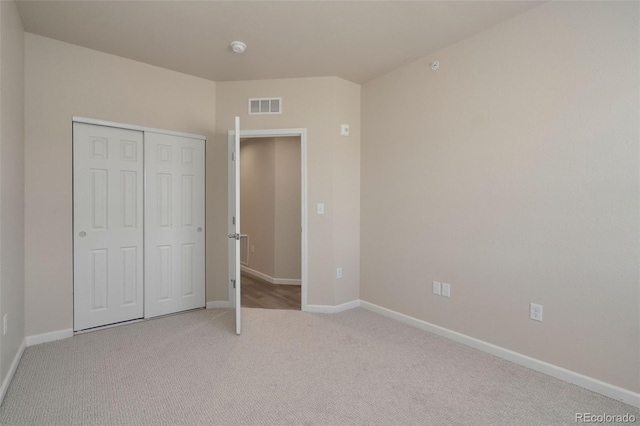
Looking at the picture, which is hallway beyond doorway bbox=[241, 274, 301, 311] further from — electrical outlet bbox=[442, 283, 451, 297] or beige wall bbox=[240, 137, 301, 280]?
electrical outlet bbox=[442, 283, 451, 297]

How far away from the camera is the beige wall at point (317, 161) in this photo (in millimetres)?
3525

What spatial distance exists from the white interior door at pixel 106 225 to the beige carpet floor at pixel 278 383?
28cm

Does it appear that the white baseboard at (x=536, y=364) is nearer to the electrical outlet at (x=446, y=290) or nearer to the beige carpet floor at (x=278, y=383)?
the beige carpet floor at (x=278, y=383)

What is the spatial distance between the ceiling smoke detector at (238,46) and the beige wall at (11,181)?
1.47 metres

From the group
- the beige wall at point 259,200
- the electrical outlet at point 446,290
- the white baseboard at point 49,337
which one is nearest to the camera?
the white baseboard at point 49,337

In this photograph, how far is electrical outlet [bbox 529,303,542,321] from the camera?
230cm

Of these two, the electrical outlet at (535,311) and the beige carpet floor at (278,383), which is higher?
the electrical outlet at (535,311)

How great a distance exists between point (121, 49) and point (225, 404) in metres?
3.09

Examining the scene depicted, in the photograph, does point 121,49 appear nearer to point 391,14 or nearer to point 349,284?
point 391,14

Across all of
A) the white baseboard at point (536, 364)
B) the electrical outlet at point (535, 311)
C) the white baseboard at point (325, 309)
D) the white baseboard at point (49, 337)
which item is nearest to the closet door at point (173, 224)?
the white baseboard at point (49, 337)

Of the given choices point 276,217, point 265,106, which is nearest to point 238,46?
point 265,106

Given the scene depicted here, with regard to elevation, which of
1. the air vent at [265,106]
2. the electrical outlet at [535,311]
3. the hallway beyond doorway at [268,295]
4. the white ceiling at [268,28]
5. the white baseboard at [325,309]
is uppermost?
the white ceiling at [268,28]

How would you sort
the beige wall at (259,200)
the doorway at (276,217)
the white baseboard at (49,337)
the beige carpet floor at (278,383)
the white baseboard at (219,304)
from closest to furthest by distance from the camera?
the beige carpet floor at (278,383), the white baseboard at (49,337), the white baseboard at (219,304), the doorway at (276,217), the beige wall at (259,200)

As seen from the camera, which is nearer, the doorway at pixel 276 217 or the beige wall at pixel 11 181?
the beige wall at pixel 11 181
